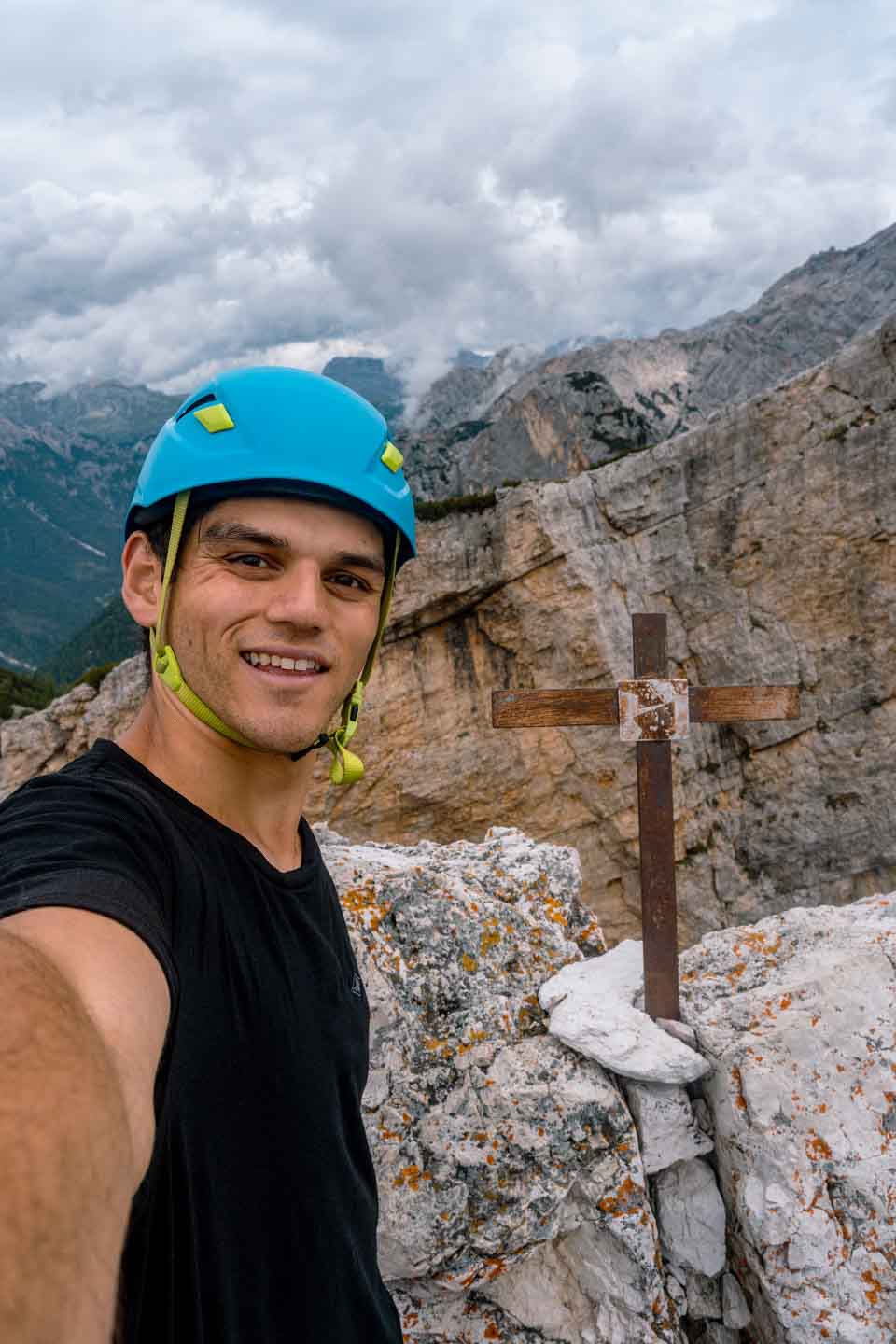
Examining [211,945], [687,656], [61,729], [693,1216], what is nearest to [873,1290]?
[693,1216]

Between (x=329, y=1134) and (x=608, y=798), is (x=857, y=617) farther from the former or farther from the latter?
(x=329, y=1134)

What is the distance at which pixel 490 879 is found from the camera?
4324 mm

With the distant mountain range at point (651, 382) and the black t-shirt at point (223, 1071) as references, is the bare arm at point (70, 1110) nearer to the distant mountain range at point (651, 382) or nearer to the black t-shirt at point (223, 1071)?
the black t-shirt at point (223, 1071)

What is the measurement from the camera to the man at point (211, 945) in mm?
980

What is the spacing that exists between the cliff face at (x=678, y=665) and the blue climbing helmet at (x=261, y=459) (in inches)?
609

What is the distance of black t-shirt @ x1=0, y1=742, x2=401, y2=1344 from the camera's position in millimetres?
1409

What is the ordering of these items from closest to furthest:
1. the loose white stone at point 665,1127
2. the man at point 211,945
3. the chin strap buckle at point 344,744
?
the man at point 211,945
the chin strap buckle at point 344,744
the loose white stone at point 665,1127

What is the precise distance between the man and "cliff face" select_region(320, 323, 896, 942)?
15542 millimetres

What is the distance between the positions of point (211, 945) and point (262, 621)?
2.75ft

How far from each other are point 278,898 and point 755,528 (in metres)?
17.8

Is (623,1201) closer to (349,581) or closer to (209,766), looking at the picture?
(209,766)

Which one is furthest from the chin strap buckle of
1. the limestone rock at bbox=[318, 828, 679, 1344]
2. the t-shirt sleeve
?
the limestone rock at bbox=[318, 828, 679, 1344]

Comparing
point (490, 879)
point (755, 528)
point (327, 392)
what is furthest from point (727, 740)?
point (327, 392)

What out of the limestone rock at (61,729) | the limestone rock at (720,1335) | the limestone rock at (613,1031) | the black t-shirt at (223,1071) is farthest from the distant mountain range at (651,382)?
the black t-shirt at (223,1071)
